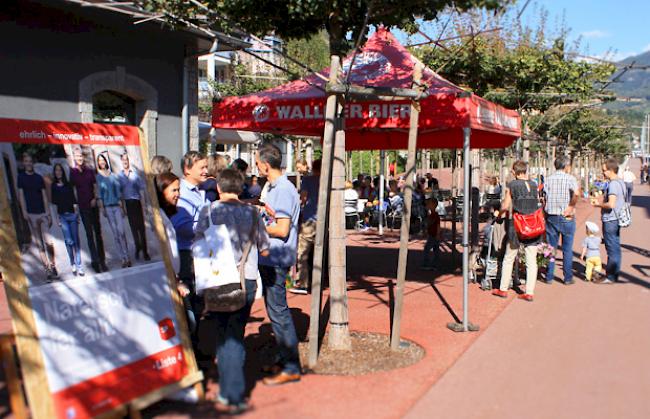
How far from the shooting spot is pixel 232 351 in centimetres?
438

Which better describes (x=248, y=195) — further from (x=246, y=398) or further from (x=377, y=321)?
(x=246, y=398)

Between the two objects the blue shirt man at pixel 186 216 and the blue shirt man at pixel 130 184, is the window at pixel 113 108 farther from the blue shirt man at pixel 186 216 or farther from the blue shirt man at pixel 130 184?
the blue shirt man at pixel 130 184

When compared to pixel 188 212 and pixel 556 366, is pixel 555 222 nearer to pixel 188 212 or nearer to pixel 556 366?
pixel 556 366

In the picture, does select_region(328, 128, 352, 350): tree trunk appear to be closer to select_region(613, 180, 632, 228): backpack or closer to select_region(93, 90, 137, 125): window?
select_region(613, 180, 632, 228): backpack

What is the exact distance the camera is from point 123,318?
13.3 feet

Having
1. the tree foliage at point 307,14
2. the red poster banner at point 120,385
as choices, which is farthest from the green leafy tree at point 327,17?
the red poster banner at point 120,385

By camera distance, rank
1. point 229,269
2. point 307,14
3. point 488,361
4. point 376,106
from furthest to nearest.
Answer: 1. point 376,106
2. point 488,361
3. point 307,14
4. point 229,269

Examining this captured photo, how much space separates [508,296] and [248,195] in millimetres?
4256

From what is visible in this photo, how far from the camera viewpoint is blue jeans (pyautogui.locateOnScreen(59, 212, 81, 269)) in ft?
12.6

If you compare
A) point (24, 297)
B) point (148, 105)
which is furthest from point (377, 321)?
point (148, 105)

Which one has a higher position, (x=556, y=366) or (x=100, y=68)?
(x=100, y=68)

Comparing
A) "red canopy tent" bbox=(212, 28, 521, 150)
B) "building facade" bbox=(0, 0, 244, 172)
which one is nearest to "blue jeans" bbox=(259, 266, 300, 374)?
"red canopy tent" bbox=(212, 28, 521, 150)

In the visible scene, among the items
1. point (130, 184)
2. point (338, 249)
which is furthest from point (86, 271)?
point (338, 249)

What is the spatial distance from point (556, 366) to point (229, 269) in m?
3.01
